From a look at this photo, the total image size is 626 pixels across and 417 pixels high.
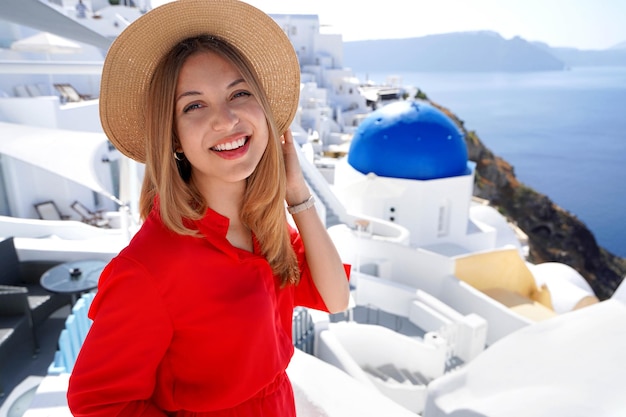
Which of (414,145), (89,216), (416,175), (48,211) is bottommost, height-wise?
(89,216)

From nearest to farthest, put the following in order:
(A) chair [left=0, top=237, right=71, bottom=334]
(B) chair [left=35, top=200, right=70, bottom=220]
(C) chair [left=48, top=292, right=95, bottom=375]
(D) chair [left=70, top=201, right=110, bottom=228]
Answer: (C) chair [left=48, top=292, right=95, bottom=375]
(A) chair [left=0, top=237, right=71, bottom=334]
(B) chair [left=35, top=200, right=70, bottom=220]
(D) chair [left=70, top=201, right=110, bottom=228]

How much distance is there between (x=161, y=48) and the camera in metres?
1.31

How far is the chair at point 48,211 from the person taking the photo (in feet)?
33.9

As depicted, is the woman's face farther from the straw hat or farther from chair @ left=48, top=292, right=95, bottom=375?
chair @ left=48, top=292, right=95, bottom=375

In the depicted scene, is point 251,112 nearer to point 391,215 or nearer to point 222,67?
point 222,67

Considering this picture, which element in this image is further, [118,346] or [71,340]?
[71,340]

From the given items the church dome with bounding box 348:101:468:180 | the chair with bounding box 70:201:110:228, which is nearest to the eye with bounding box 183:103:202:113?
the church dome with bounding box 348:101:468:180

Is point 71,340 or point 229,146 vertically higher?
point 229,146

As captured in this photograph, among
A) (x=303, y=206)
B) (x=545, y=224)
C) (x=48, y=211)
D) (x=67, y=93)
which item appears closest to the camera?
(x=303, y=206)

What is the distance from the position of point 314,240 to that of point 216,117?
60 cm

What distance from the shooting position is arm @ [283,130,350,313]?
1.60 metres

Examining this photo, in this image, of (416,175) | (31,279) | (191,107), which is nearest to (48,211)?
(31,279)

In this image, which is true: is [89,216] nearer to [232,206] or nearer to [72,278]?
[72,278]

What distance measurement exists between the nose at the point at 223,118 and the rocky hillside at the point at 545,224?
135ft
